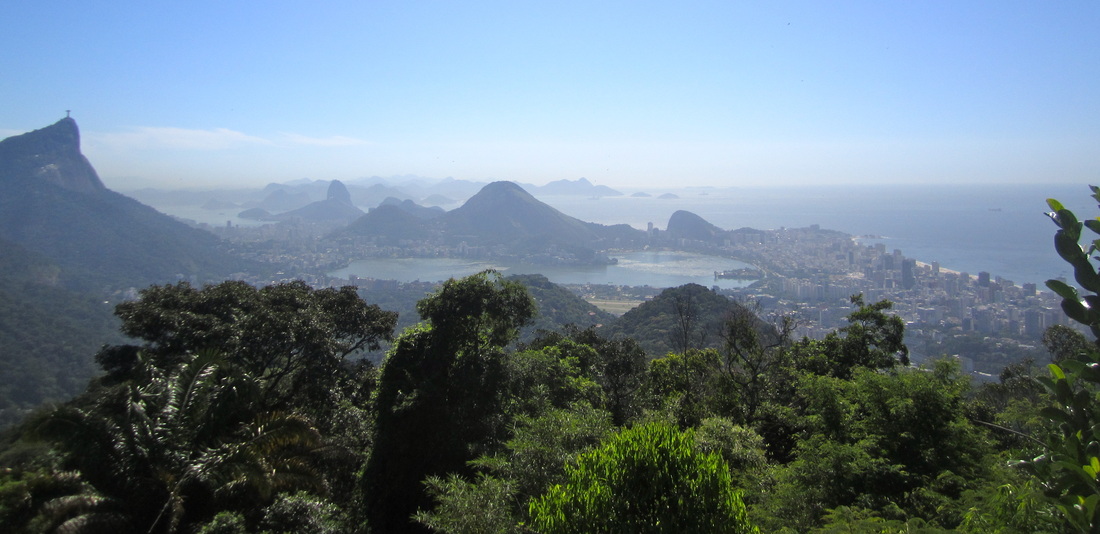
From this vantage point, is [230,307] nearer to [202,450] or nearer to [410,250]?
[202,450]

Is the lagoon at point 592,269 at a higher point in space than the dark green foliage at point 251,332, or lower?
lower

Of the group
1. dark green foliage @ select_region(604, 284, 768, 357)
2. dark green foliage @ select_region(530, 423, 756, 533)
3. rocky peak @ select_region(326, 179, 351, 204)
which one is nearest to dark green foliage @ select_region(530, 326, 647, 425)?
dark green foliage @ select_region(530, 423, 756, 533)

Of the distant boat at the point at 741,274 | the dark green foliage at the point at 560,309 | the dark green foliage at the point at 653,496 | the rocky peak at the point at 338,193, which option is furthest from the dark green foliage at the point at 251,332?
the rocky peak at the point at 338,193

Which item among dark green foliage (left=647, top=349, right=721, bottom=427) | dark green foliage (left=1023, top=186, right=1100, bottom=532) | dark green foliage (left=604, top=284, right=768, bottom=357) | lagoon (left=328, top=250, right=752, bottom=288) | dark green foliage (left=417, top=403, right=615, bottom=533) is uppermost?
dark green foliage (left=1023, top=186, right=1100, bottom=532)

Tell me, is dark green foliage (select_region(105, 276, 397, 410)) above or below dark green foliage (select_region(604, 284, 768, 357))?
above

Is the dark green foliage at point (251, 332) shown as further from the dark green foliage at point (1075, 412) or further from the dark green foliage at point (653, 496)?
the dark green foliage at point (1075, 412)

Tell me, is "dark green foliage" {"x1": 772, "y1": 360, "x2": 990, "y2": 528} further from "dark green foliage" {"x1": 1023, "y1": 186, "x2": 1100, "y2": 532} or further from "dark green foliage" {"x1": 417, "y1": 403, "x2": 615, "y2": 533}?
"dark green foliage" {"x1": 1023, "y1": 186, "x2": 1100, "y2": 532}

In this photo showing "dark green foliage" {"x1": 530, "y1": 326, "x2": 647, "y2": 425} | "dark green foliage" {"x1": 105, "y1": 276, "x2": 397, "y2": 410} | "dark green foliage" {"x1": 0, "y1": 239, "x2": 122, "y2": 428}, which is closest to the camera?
"dark green foliage" {"x1": 105, "y1": 276, "x2": 397, "y2": 410}
